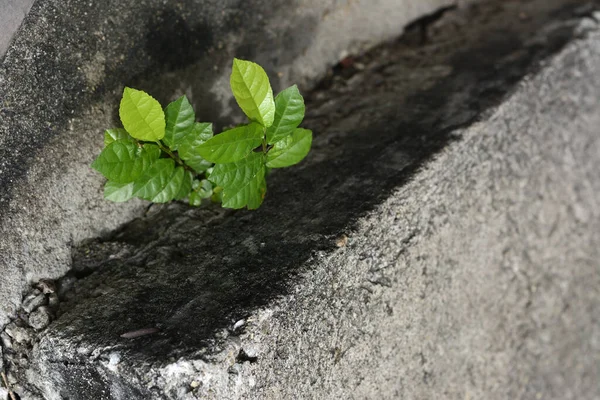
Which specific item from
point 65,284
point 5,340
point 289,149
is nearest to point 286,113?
point 289,149

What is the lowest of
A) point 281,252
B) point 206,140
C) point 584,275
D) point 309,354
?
point 584,275

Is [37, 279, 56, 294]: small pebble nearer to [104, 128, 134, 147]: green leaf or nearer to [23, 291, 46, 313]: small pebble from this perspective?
[23, 291, 46, 313]: small pebble

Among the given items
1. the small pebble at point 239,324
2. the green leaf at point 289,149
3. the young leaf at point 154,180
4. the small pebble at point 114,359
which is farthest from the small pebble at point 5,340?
the green leaf at point 289,149

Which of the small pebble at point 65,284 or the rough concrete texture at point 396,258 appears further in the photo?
the small pebble at point 65,284

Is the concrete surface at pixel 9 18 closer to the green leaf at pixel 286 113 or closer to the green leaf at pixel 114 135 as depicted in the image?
the green leaf at pixel 114 135

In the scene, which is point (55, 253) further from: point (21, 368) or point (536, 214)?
point (536, 214)

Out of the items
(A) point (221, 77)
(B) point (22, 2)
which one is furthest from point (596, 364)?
(B) point (22, 2)

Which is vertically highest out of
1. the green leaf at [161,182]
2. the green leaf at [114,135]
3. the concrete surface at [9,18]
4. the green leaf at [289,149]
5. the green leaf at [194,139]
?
the concrete surface at [9,18]
